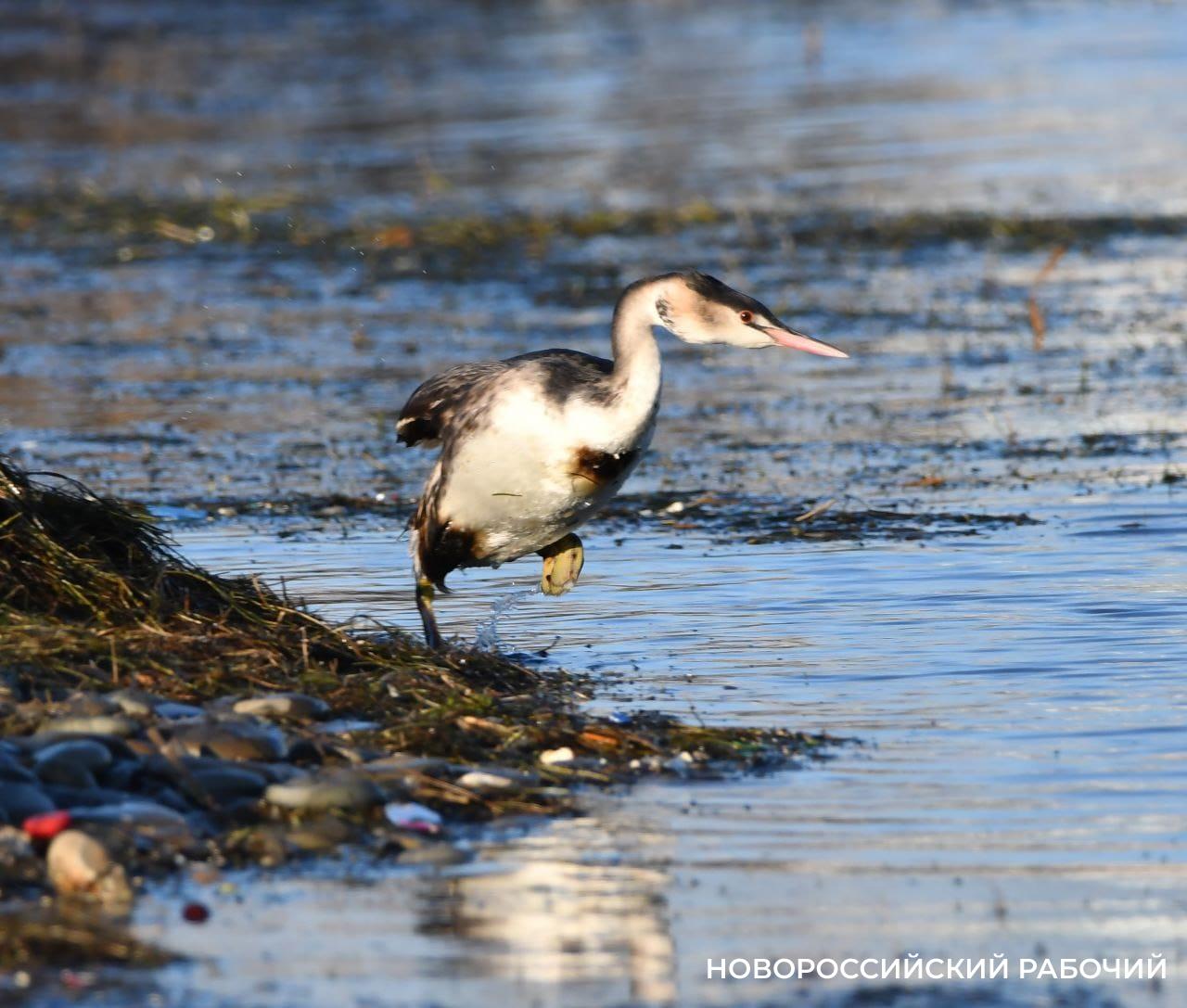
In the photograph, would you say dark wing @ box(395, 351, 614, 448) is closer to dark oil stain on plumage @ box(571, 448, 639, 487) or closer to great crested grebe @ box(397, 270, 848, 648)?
great crested grebe @ box(397, 270, 848, 648)

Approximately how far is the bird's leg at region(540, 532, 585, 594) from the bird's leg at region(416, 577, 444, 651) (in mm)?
378

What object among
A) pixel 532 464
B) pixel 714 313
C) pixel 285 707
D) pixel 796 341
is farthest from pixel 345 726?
pixel 796 341

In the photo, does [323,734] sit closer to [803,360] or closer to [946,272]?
[803,360]

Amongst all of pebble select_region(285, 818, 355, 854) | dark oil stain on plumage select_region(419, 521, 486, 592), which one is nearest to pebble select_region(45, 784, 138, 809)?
pebble select_region(285, 818, 355, 854)

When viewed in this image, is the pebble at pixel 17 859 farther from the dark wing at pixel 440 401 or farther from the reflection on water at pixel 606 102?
the reflection on water at pixel 606 102

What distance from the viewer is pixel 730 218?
16.2m

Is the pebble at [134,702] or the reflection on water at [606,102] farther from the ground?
the reflection on water at [606,102]

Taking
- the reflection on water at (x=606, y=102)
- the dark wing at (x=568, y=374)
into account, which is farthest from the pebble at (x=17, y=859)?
the reflection on water at (x=606, y=102)

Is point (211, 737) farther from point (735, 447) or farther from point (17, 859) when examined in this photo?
point (735, 447)

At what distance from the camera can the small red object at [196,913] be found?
451 cm

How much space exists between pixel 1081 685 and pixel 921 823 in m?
1.37

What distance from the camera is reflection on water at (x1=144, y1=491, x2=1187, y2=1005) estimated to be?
442cm

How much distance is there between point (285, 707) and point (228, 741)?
0.35m

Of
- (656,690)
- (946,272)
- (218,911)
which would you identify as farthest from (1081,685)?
(946,272)
